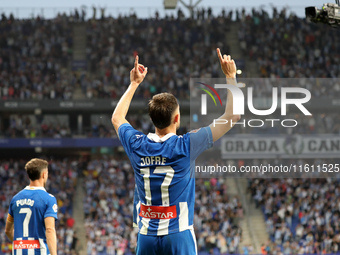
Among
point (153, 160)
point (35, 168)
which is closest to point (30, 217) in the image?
point (35, 168)

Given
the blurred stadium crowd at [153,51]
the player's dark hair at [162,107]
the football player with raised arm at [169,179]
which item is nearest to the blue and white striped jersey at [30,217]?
the football player with raised arm at [169,179]

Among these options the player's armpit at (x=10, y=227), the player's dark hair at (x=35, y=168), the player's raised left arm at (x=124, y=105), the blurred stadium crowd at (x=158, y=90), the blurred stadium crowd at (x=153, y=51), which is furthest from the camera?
the blurred stadium crowd at (x=153, y=51)

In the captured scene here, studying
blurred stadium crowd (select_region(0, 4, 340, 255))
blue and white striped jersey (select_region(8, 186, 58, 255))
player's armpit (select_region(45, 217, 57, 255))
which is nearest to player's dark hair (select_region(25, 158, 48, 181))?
blue and white striped jersey (select_region(8, 186, 58, 255))

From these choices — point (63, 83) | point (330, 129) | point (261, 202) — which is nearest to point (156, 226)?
point (261, 202)

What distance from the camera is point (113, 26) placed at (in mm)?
35531

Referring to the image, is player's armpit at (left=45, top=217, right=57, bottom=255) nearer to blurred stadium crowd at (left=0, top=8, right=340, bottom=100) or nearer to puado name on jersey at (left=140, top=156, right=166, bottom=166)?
puado name on jersey at (left=140, top=156, right=166, bottom=166)

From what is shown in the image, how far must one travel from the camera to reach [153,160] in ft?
12.6

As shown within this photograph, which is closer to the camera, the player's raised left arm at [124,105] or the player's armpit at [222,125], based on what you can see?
the player's armpit at [222,125]

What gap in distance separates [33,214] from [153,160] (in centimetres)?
243

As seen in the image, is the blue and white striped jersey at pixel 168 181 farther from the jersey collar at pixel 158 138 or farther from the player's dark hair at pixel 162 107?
the player's dark hair at pixel 162 107

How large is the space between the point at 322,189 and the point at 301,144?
2341 mm

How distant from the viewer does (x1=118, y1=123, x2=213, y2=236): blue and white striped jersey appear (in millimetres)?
3797

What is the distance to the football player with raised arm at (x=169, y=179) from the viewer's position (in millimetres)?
3754

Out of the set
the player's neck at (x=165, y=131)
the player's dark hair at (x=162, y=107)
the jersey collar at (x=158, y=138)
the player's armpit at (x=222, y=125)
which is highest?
the player's dark hair at (x=162, y=107)
